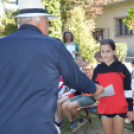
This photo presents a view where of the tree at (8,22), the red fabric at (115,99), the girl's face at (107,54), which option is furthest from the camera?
the tree at (8,22)

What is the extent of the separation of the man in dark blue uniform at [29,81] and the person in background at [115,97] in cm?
133

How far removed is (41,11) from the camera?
5.38 ft

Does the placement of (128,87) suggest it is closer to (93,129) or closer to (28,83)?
(28,83)

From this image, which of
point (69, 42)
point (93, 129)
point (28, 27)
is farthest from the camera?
point (69, 42)

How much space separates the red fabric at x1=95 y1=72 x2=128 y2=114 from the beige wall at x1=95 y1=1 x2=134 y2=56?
1504cm

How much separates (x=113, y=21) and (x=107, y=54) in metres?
16.4

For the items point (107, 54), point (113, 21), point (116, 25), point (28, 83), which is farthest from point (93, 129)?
point (113, 21)

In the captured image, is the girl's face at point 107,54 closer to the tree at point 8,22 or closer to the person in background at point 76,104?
the person in background at point 76,104

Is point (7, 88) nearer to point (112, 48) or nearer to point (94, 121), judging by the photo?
point (112, 48)

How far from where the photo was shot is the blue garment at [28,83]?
1403 mm

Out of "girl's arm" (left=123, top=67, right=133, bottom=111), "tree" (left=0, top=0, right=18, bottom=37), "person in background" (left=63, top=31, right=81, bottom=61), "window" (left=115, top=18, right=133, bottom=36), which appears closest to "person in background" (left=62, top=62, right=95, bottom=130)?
"girl's arm" (left=123, top=67, right=133, bottom=111)

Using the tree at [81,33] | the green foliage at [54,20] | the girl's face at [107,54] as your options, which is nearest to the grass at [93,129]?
the girl's face at [107,54]

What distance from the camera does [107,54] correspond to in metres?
2.84

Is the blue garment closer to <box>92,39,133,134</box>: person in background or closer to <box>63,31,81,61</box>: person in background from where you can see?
<box>92,39,133,134</box>: person in background
